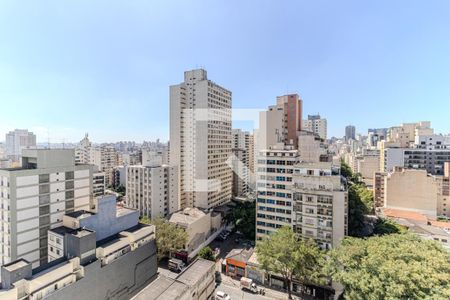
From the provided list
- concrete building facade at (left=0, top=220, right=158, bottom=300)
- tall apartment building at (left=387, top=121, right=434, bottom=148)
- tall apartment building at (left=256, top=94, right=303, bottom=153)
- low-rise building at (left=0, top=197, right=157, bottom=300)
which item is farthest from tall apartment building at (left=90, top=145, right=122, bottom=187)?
tall apartment building at (left=387, top=121, right=434, bottom=148)

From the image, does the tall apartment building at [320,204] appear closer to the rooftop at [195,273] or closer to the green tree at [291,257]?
the green tree at [291,257]

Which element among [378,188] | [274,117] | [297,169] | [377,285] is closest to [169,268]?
[297,169]

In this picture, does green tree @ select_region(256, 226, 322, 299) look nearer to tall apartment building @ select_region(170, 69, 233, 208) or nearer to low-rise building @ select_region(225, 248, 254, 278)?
low-rise building @ select_region(225, 248, 254, 278)

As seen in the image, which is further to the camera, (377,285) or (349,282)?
(349,282)

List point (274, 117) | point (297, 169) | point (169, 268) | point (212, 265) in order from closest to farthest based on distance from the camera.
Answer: point (212, 265), point (297, 169), point (169, 268), point (274, 117)

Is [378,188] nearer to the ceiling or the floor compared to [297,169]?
nearer to the floor

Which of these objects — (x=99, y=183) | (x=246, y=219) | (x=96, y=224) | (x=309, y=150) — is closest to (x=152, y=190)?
(x=96, y=224)

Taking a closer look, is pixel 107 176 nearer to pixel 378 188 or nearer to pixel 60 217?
pixel 60 217
